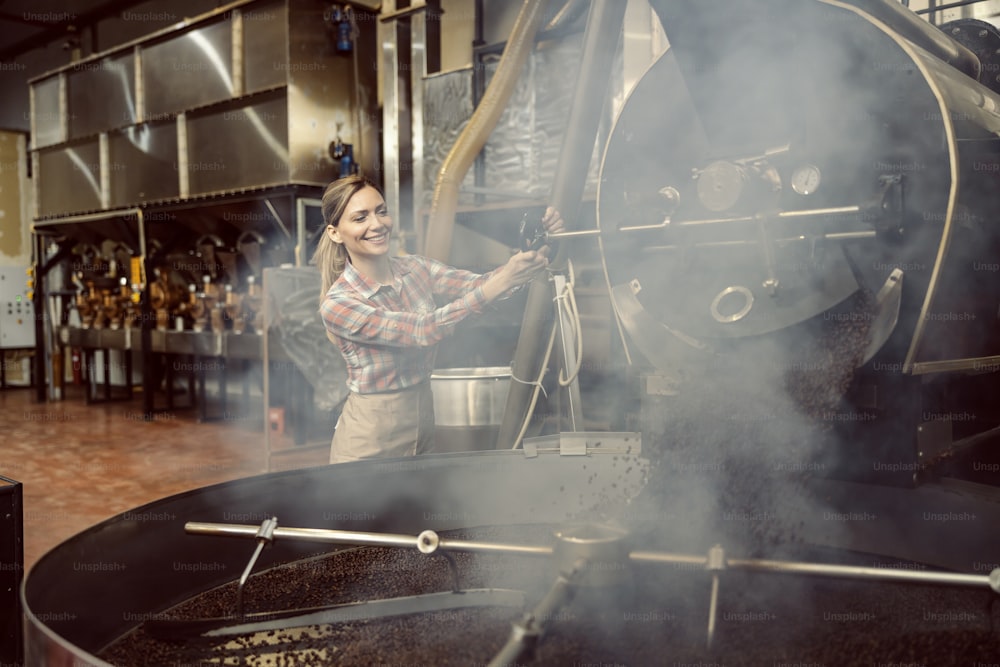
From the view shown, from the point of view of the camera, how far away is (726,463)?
1280mm

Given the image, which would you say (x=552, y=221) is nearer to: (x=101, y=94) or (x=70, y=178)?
(x=101, y=94)

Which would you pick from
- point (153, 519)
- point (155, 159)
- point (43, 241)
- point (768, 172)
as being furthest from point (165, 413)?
point (768, 172)

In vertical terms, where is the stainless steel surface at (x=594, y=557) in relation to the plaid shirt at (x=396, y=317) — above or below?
below

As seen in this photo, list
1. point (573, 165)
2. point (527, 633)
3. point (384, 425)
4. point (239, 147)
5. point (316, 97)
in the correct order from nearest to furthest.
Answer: point (527, 633), point (573, 165), point (384, 425), point (316, 97), point (239, 147)

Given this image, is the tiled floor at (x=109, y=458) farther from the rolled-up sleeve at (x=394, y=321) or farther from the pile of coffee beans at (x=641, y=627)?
the pile of coffee beans at (x=641, y=627)

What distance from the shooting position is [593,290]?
3930 mm

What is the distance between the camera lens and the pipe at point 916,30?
1250 millimetres

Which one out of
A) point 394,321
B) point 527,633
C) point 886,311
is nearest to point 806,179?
point 886,311

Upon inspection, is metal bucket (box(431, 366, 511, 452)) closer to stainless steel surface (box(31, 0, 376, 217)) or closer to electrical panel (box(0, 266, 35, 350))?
stainless steel surface (box(31, 0, 376, 217))

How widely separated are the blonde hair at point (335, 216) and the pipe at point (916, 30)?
1.23 metres

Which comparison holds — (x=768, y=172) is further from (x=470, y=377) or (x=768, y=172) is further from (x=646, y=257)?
(x=470, y=377)

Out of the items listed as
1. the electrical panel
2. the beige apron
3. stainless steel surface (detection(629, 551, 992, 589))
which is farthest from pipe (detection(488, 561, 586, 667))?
the electrical panel

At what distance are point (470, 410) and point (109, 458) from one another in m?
3.04

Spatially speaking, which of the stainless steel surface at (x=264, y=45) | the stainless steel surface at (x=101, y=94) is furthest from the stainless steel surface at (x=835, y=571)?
the stainless steel surface at (x=101, y=94)
